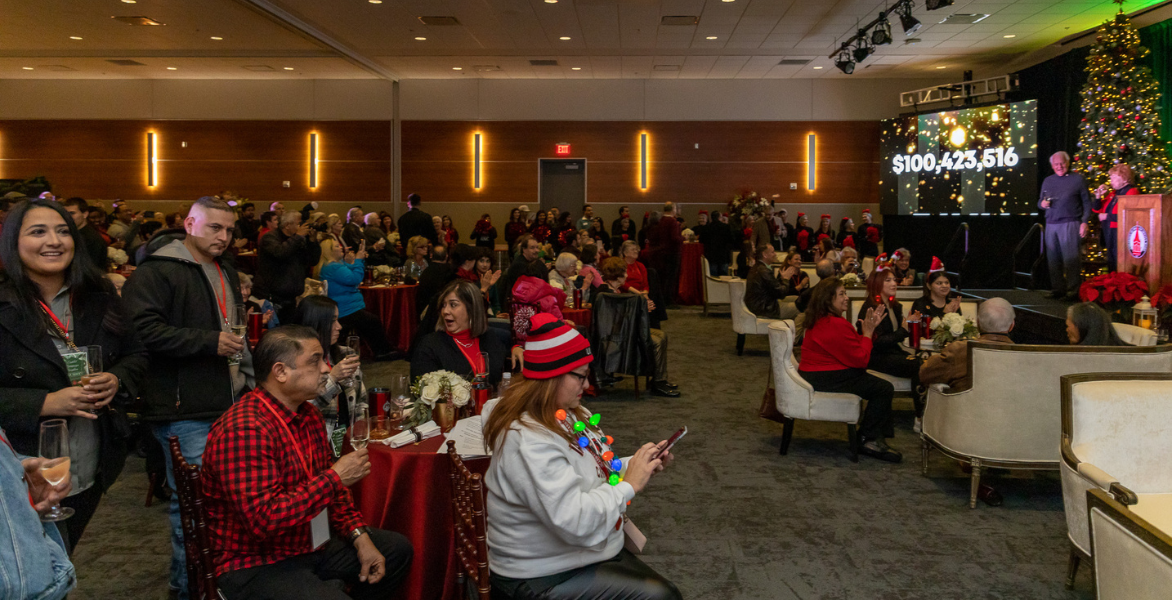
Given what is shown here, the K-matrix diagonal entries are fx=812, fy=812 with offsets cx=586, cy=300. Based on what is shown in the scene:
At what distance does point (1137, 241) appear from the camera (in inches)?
322

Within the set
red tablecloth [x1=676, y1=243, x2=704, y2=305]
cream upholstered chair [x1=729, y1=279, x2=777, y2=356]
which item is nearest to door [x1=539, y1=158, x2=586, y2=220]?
red tablecloth [x1=676, y1=243, x2=704, y2=305]

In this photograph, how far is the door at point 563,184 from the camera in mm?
16812

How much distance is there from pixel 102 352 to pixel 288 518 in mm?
869

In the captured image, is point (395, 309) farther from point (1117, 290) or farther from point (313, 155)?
point (313, 155)

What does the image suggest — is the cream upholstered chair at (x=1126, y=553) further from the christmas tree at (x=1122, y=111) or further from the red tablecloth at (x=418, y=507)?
the christmas tree at (x=1122, y=111)

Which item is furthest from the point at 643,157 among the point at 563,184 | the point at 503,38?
the point at 503,38

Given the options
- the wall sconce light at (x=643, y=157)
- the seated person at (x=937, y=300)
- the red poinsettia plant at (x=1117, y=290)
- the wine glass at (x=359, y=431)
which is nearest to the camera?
the wine glass at (x=359, y=431)

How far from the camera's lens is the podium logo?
8.07 m

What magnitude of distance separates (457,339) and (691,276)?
951 cm

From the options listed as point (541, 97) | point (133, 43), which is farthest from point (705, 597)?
point (541, 97)

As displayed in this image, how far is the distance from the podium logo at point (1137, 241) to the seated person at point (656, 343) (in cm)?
503

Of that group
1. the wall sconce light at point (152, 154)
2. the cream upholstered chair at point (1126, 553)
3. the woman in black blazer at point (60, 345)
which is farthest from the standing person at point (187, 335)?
the wall sconce light at point (152, 154)

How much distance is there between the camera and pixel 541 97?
16.5 metres

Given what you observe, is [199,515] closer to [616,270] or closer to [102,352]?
[102,352]
